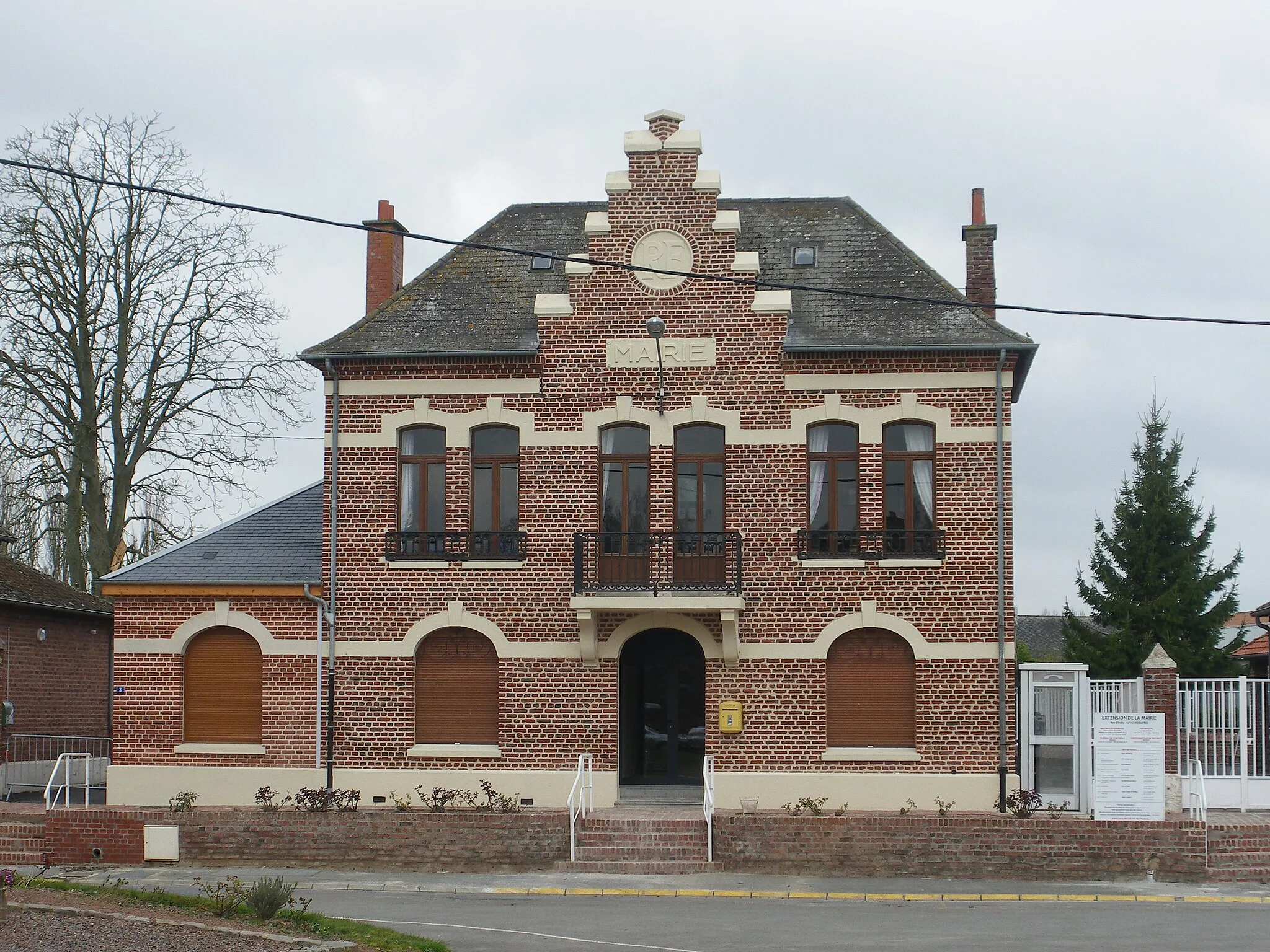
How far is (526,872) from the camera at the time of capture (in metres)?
19.2

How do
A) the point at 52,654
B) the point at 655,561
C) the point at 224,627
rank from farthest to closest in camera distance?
the point at 52,654 → the point at 224,627 → the point at 655,561

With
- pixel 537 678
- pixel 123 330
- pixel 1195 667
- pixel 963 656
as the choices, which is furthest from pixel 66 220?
pixel 1195 667

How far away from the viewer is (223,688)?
75.2ft

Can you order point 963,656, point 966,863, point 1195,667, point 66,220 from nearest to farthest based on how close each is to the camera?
point 966,863 < point 963,656 < point 66,220 < point 1195,667

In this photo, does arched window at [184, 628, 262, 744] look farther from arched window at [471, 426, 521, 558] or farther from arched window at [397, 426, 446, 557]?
arched window at [471, 426, 521, 558]

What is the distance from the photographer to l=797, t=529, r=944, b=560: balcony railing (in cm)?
2177

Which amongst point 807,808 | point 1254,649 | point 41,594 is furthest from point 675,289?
point 1254,649

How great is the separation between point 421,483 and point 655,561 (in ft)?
13.2

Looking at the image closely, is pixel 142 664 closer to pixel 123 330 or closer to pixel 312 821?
pixel 312 821

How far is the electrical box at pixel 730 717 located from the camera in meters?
21.6

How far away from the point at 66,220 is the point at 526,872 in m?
18.8

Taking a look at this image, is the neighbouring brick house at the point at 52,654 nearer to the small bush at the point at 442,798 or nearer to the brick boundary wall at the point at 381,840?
the brick boundary wall at the point at 381,840

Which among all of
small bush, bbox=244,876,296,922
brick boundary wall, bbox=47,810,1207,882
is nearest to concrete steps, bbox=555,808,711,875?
brick boundary wall, bbox=47,810,1207,882

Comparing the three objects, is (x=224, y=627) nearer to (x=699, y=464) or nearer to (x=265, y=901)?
(x=699, y=464)
